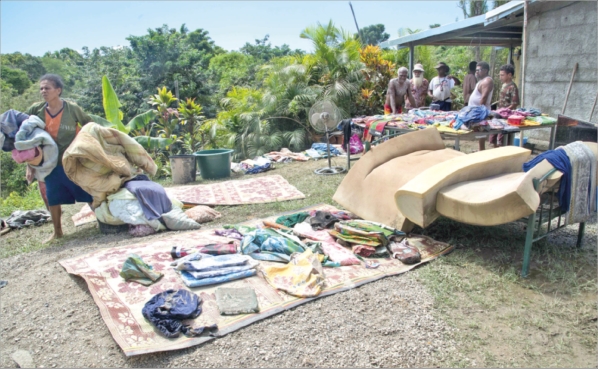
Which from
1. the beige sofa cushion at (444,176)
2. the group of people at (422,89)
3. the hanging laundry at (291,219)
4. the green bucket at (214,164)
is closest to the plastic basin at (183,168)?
the green bucket at (214,164)

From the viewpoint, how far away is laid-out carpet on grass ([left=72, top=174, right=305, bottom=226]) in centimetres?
664

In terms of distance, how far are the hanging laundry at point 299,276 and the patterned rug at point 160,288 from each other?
57 mm

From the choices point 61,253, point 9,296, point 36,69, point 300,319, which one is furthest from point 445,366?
point 36,69

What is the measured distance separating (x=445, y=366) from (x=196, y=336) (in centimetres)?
163

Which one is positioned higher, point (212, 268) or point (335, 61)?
point (335, 61)

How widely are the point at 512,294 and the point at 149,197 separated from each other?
4157mm

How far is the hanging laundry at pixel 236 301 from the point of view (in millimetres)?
3232

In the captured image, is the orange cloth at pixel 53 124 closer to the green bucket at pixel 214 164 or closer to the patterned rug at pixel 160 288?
the patterned rug at pixel 160 288

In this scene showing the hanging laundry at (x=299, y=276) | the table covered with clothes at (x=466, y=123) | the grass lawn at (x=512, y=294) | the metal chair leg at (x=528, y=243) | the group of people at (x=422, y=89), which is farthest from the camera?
the group of people at (x=422, y=89)

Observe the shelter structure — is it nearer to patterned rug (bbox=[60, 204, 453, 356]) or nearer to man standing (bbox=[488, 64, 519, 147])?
man standing (bbox=[488, 64, 519, 147])

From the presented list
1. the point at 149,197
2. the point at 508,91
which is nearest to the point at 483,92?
the point at 508,91

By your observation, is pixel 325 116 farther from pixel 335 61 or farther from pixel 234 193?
pixel 335 61

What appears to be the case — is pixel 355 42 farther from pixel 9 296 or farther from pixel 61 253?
pixel 9 296

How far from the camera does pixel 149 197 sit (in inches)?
213
